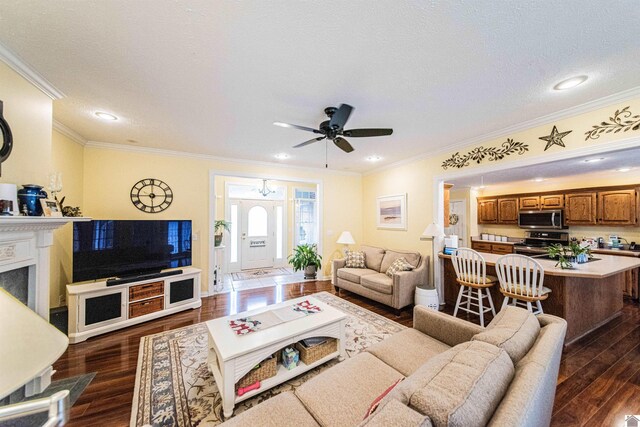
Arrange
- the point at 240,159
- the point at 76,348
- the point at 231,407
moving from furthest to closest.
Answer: the point at 240,159 → the point at 76,348 → the point at 231,407

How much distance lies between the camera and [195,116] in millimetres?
2598

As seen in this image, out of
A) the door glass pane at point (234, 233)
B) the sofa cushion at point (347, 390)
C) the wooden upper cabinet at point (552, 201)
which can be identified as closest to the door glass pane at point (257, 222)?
the door glass pane at point (234, 233)

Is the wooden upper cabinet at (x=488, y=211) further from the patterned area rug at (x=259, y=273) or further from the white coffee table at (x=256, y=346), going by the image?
the white coffee table at (x=256, y=346)

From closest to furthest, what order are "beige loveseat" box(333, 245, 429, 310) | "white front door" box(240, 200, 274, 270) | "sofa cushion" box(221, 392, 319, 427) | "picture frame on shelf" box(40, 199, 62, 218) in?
"sofa cushion" box(221, 392, 319, 427) < "picture frame on shelf" box(40, 199, 62, 218) < "beige loveseat" box(333, 245, 429, 310) < "white front door" box(240, 200, 274, 270)

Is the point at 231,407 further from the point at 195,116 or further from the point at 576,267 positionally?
the point at 576,267

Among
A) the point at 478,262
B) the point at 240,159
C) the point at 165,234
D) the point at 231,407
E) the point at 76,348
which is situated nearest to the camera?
the point at 231,407

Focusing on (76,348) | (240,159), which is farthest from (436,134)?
(76,348)

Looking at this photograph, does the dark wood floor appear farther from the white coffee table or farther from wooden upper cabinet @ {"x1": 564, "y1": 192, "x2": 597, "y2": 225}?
wooden upper cabinet @ {"x1": 564, "y1": 192, "x2": 597, "y2": 225}

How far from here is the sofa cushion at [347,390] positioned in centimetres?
116

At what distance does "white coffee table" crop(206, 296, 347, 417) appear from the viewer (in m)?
1.66

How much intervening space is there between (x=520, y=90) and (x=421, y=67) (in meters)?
1.06

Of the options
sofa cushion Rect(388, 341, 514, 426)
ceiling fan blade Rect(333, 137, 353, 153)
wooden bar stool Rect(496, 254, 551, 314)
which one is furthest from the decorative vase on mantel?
wooden bar stool Rect(496, 254, 551, 314)

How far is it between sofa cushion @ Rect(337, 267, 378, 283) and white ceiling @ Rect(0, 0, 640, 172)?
2.51 meters

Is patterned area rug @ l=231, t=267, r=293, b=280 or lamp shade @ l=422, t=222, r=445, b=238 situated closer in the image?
lamp shade @ l=422, t=222, r=445, b=238
